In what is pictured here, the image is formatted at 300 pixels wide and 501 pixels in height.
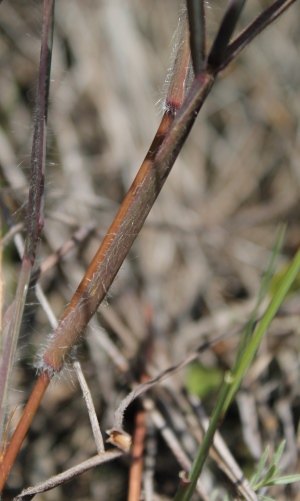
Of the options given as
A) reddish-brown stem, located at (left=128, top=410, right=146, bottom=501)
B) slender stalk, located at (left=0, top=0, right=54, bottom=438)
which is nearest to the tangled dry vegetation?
reddish-brown stem, located at (left=128, top=410, right=146, bottom=501)

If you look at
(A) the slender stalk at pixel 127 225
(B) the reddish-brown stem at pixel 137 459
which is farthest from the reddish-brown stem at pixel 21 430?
(B) the reddish-brown stem at pixel 137 459

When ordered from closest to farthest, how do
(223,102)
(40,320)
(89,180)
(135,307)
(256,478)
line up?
(256,478) < (40,320) < (135,307) < (89,180) < (223,102)

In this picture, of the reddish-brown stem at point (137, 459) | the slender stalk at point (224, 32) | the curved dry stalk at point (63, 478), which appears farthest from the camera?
the reddish-brown stem at point (137, 459)

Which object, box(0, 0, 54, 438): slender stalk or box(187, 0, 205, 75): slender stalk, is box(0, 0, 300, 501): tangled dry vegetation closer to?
box(0, 0, 54, 438): slender stalk

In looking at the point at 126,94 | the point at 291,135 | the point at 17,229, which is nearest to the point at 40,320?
the point at 17,229

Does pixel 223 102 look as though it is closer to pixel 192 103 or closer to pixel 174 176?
pixel 174 176

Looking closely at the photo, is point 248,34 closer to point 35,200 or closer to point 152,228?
point 35,200

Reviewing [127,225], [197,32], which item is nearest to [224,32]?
[197,32]

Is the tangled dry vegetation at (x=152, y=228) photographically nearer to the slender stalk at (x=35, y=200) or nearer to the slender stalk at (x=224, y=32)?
the slender stalk at (x=35, y=200)
